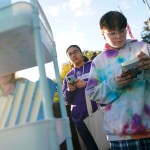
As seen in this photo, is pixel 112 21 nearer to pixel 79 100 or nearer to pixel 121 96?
pixel 121 96

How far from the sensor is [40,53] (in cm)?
122

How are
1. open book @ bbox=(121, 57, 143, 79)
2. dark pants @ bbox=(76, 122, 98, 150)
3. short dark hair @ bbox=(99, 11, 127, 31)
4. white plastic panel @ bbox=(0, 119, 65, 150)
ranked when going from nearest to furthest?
white plastic panel @ bbox=(0, 119, 65, 150) < open book @ bbox=(121, 57, 143, 79) < short dark hair @ bbox=(99, 11, 127, 31) < dark pants @ bbox=(76, 122, 98, 150)

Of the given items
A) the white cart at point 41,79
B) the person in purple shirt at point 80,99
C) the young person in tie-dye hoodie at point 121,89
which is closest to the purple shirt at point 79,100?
the person in purple shirt at point 80,99

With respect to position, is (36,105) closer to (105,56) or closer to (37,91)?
(37,91)

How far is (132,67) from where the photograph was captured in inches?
57.6

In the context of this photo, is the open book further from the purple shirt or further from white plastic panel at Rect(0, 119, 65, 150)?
the purple shirt

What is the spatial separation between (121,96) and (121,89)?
4cm

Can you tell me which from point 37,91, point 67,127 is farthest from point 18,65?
point 67,127

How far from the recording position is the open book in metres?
1.44

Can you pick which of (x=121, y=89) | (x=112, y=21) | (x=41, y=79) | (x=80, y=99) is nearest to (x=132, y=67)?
(x=121, y=89)

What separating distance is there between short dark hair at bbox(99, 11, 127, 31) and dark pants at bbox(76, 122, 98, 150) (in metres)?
0.98

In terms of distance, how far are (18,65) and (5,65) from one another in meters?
0.09

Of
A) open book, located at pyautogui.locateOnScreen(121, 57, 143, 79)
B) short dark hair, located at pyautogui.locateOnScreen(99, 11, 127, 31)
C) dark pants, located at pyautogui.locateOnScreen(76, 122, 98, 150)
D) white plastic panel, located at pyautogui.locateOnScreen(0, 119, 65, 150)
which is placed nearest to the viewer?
white plastic panel, located at pyautogui.locateOnScreen(0, 119, 65, 150)

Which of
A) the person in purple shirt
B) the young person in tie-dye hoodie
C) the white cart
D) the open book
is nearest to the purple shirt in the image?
the person in purple shirt
